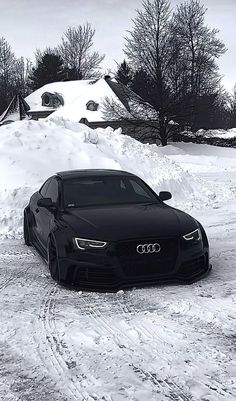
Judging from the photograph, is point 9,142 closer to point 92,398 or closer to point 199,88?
point 92,398

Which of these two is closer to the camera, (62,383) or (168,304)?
(62,383)

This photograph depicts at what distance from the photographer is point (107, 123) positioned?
47844mm

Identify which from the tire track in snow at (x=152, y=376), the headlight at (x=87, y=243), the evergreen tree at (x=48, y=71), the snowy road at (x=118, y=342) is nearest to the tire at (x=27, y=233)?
the snowy road at (x=118, y=342)

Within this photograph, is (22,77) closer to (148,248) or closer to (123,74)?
(123,74)

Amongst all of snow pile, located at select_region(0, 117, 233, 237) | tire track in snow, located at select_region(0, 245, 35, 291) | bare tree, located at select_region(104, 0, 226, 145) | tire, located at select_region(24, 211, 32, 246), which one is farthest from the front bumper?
bare tree, located at select_region(104, 0, 226, 145)

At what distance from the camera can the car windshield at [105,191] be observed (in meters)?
6.72

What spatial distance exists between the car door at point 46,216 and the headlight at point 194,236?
1737 millimetres

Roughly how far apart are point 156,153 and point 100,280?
10.4 metres

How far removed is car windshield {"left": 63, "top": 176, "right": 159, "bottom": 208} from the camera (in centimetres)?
672

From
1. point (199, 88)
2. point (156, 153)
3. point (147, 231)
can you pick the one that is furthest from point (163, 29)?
point (147, 231)

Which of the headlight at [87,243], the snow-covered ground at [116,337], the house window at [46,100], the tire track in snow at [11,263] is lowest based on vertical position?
the tire track in snow at [11,263]

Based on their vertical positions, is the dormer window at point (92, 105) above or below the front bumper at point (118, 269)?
above

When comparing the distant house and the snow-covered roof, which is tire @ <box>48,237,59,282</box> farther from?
the snow-covered roof

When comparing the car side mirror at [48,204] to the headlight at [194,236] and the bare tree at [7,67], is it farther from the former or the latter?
the bare tree at [7,67]
